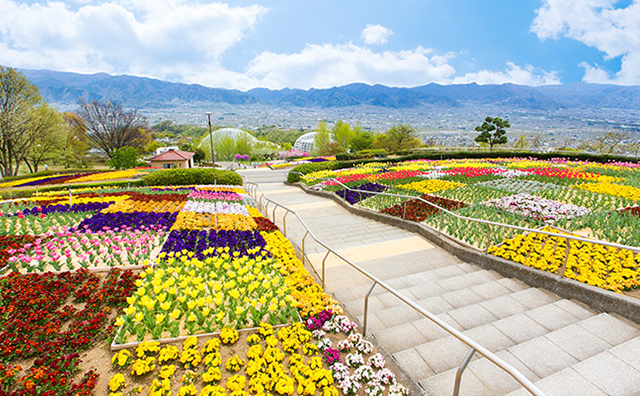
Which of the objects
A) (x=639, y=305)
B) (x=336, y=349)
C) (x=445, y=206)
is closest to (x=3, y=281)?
(x=336, y=349)

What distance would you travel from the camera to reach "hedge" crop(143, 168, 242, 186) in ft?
58.2

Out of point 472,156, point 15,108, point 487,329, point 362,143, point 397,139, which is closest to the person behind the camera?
point 487,329

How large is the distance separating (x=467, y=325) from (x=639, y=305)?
81.8 inches

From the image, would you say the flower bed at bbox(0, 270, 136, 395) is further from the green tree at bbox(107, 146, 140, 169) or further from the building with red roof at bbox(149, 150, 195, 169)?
the building with red roof at bbox(149, 150, 195, 169)

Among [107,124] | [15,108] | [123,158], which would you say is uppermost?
[15,108]

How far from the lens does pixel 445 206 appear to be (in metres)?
9.17

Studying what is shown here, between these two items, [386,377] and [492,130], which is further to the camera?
[492,130]

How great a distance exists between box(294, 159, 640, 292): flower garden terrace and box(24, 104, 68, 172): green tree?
33.1m

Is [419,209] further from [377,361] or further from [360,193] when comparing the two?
[377,361]

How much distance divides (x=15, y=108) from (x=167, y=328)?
36566 millimetres

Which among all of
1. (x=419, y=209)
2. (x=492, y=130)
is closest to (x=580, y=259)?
(x=419, y=209)

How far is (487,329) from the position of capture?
3.43 metres

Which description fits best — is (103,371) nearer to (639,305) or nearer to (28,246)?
(28,246)

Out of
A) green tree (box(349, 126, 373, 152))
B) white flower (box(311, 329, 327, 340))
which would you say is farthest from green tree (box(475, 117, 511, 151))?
white flower (box(311, 329, 327, 340))
